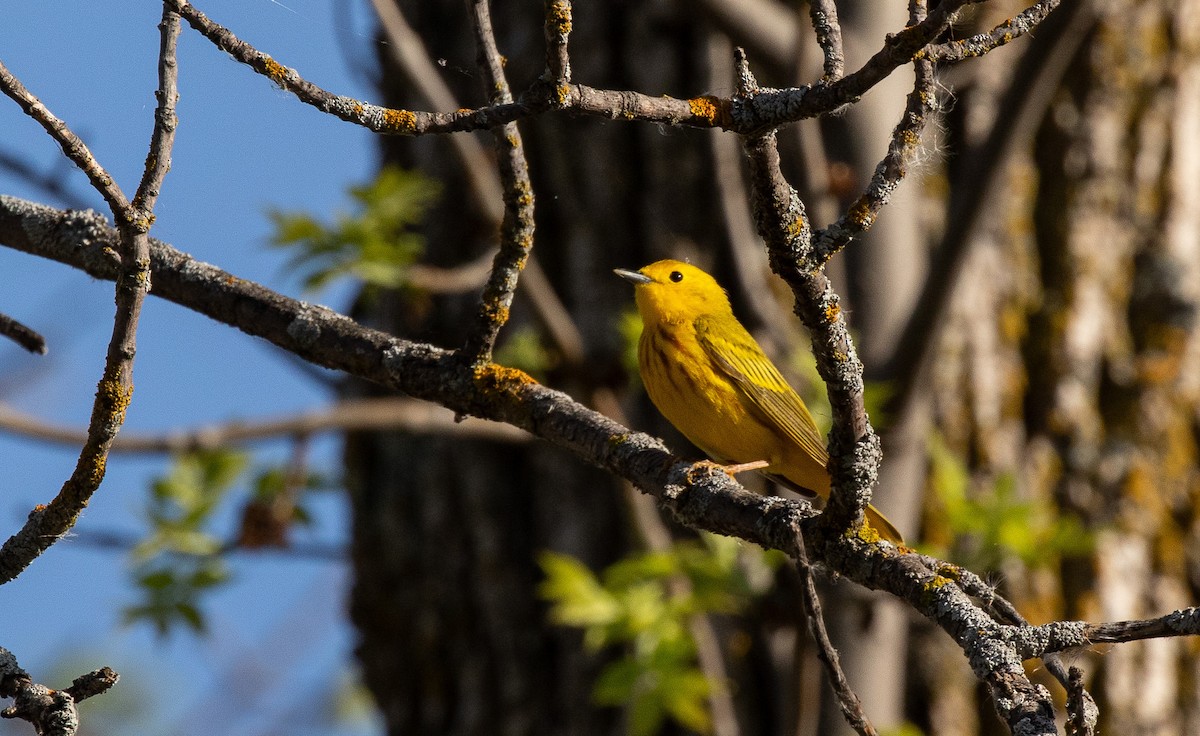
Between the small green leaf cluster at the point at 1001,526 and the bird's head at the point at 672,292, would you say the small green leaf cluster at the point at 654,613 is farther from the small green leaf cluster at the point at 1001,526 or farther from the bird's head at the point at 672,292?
the bird's head at the point at 672,292

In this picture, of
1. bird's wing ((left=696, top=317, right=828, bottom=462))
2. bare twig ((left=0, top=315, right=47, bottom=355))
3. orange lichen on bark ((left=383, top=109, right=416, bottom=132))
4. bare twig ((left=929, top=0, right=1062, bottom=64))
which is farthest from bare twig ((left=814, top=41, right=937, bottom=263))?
bird's wing ((left=696, top=317, right=828, bottom=462))

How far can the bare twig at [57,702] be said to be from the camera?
176cm

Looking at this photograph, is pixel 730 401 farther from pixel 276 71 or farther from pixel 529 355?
pixel 276 71

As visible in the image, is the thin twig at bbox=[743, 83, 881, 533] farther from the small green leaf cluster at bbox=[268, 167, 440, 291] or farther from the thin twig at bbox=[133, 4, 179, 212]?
the small green leaf cluster at bbox=[268, 167, 440, 291]

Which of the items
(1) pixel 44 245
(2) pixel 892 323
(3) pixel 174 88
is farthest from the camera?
(2) pixel 892 323

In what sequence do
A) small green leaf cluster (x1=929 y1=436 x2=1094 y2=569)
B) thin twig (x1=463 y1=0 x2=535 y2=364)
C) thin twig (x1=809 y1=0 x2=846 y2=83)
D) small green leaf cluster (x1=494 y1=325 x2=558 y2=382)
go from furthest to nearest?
small green leaf cluster (x1=494 y1=325 x2=558 y2=382), small green leaf cluster (x1=929 y1=436 x2=1094 y2=569), thin twig (x1=463 y1=0 x2=535 y2=364), thin twig (x1=809 y1=0 x2=846 y2=83)

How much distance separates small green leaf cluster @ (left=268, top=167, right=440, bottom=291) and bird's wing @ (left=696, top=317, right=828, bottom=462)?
1.22 m

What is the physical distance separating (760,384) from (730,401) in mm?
114

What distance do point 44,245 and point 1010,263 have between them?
4.02 meters

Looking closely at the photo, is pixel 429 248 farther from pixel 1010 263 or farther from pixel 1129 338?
pixel 1129 338

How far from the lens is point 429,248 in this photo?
6039 millimetres

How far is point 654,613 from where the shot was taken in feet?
14.3

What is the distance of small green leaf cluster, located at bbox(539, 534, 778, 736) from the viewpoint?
4.20 m

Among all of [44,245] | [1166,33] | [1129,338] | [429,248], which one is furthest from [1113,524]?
[44,245]
